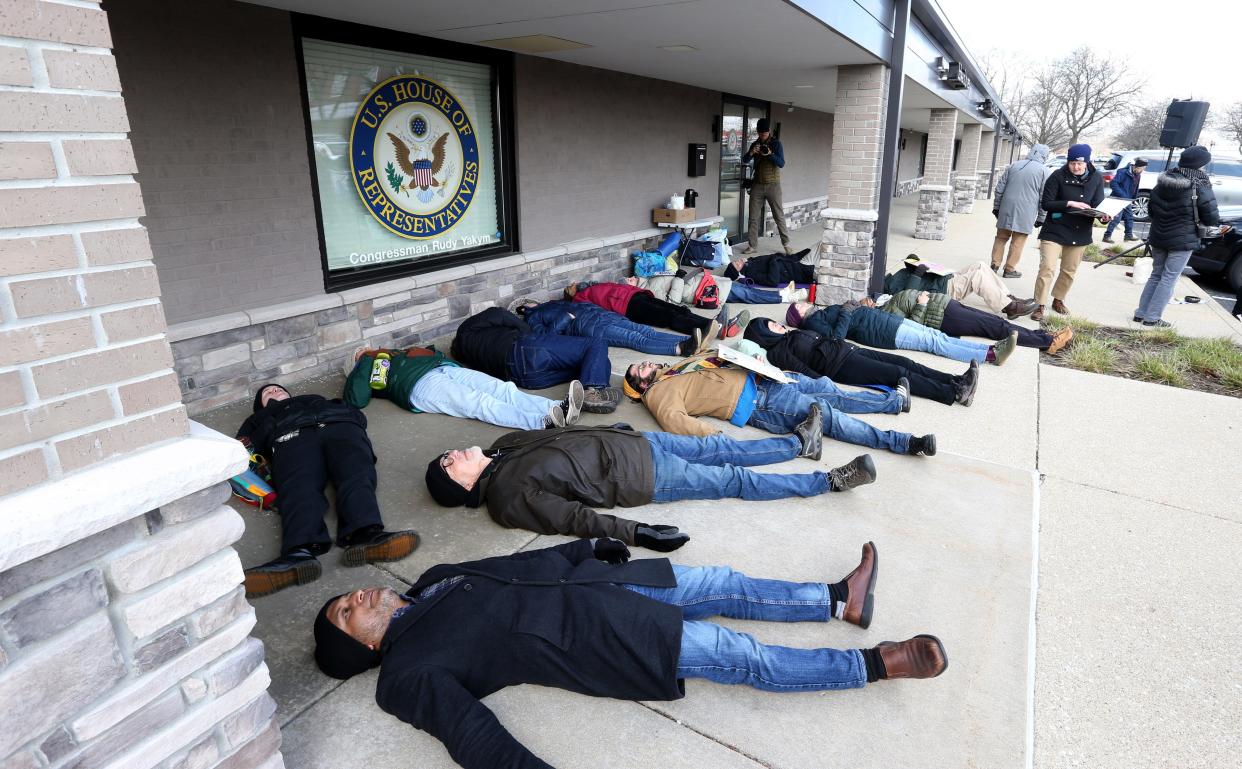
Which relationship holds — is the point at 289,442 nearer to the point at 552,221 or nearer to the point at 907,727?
the point at 907,727

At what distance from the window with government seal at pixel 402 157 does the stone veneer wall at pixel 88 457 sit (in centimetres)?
414

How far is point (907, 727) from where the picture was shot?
2.37m

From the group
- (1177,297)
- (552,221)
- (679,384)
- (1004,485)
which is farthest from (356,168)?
(1177,297)

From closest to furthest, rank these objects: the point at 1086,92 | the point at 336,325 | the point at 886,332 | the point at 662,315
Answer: the point at 336,325 → the point at 886,332 → the point at 662,315 → the point at 1086,92

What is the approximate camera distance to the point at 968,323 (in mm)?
6469

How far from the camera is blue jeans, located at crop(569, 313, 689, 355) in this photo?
20.9ft

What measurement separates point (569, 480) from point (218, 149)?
10.9 ft

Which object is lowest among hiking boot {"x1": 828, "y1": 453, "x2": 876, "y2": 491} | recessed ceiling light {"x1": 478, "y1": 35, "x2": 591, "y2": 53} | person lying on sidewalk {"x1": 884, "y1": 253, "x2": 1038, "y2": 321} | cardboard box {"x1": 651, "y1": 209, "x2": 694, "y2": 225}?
hiking boot {"x1": 828, "y1": 453, "x2": 876, "y2": 491}

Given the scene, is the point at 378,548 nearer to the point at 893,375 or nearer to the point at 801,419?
the point at 801,419

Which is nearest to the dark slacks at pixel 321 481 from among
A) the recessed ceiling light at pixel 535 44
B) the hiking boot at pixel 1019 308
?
the recessed ceiling light at pixel 535 44

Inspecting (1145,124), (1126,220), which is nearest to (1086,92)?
(1145,124)

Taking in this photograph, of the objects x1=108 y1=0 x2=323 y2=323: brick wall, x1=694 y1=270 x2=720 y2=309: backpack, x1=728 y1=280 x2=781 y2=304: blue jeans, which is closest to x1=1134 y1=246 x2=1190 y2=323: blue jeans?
x1=728 y1=280 x2=781 y2=304: blue jeans

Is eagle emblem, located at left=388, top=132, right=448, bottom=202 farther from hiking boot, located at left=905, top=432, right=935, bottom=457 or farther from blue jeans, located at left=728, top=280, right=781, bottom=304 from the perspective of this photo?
hiking boot, located at left=905, top=432, right=935, bottom=457

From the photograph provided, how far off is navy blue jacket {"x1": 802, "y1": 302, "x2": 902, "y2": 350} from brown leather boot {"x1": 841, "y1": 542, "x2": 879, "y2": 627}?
3.53 meters
